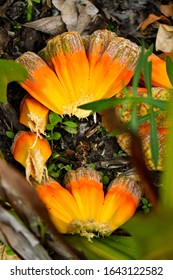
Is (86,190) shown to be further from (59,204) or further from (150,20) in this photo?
(150,20)

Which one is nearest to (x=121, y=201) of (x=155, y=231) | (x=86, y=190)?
(x=86, y=190)

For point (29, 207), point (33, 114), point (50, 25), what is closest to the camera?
point (29, 207)

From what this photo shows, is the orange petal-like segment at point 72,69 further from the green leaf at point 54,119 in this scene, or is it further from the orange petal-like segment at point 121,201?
the orange petal-like segment at point 121,201

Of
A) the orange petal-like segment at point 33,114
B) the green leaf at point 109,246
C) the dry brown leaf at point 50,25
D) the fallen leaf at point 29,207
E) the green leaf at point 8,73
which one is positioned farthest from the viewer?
the dry brown leaf at point 50,25

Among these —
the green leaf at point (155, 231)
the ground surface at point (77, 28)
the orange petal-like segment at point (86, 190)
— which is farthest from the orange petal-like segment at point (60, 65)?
the green leaf at point (155, 231)

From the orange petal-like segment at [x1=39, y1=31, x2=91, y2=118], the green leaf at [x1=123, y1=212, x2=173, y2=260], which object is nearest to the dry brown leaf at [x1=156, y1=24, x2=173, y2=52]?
the orange petal-like segment at [x1=39, y1=31, x2=91, y2=118]
